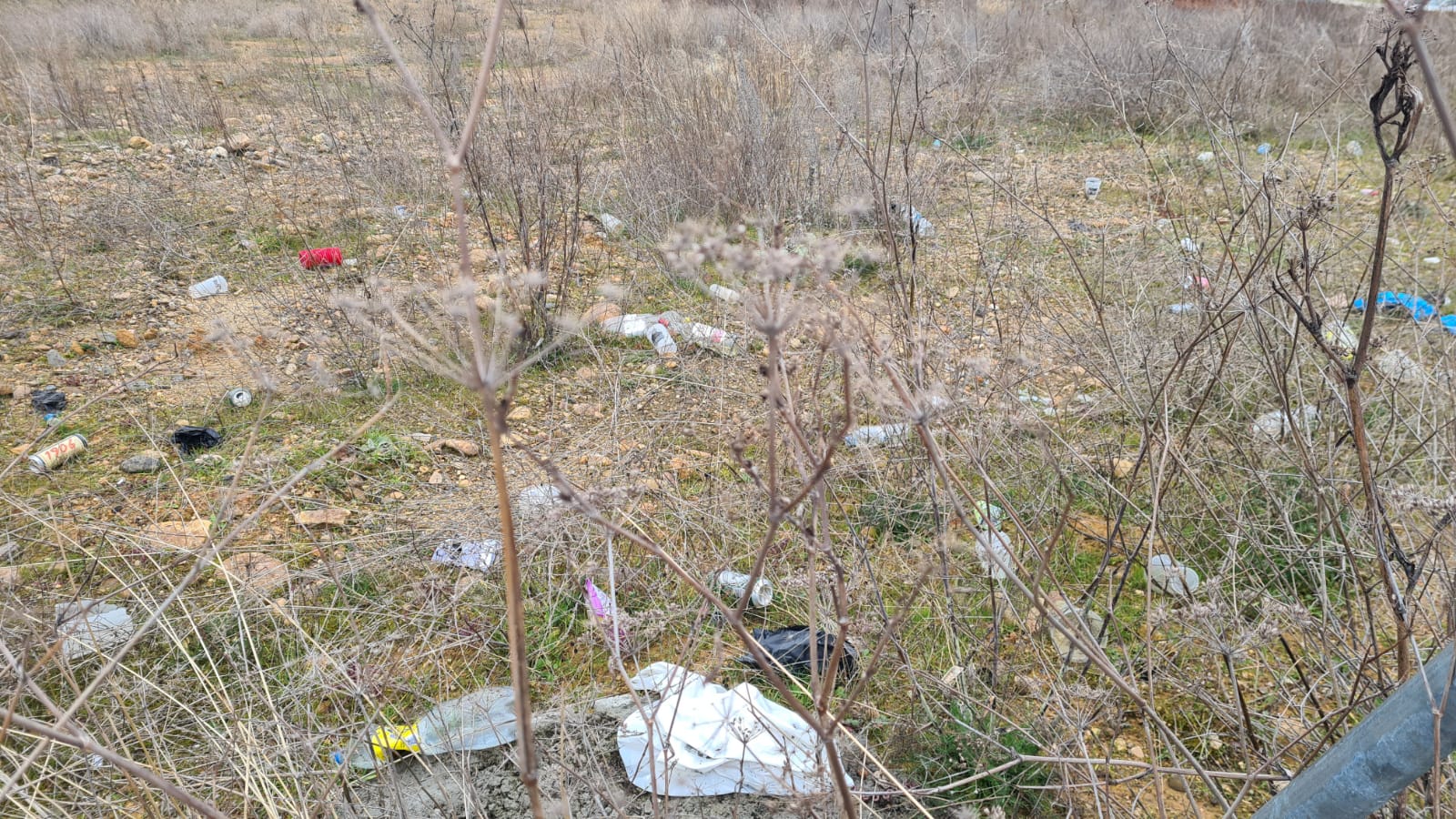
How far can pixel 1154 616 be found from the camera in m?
2.26

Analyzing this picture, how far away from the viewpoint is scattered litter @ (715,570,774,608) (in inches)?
95.7

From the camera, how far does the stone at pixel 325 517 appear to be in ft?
8.99

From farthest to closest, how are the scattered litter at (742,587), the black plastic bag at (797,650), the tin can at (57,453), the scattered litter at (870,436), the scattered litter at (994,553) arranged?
the tin can at (57,453) → the scattered litter at (870,436) → the scattered litter at (742,587) → the black plastic bag at (797,650) → the scattered litter at (994,553)

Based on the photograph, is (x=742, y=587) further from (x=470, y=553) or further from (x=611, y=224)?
(x=611, y=224)

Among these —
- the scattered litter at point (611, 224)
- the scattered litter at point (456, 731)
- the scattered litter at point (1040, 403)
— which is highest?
the scattered litter at point (1040, 403)

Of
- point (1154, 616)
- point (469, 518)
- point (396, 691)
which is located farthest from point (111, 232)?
point (1154, 616)

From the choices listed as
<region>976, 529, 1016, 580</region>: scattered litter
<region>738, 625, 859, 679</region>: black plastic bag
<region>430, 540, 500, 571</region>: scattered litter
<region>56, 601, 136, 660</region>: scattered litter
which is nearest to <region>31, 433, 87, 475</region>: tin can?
<region>56, 601, 136, 660</region>: scattered litter

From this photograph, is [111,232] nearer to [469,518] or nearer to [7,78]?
[469,518]

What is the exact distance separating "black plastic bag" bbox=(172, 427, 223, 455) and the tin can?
12.7 inches

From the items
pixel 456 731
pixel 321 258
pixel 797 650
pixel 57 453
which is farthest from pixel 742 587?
pixel 321 258

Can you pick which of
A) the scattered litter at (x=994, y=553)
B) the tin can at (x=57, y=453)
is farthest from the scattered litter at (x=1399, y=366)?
the tin can at (x=57, y=453)

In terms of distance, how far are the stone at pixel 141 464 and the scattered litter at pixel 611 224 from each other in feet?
8.45

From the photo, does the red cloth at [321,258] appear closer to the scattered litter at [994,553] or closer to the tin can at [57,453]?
the tin can at [57,453]

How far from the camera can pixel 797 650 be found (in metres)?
2.25
